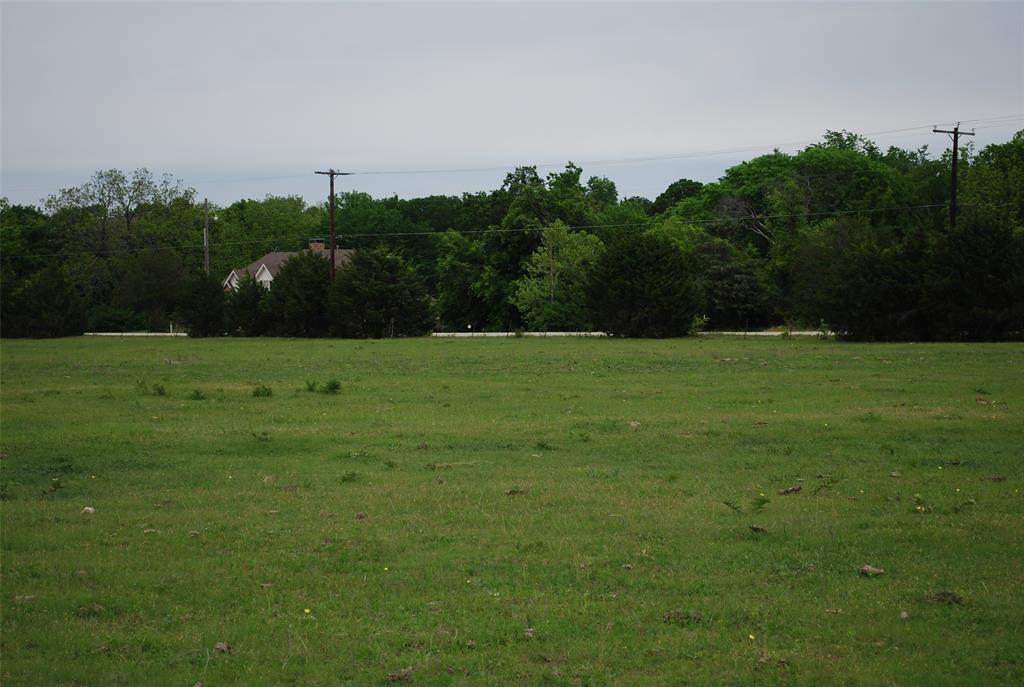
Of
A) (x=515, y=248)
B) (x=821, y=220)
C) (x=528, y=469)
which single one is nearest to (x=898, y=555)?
(x=528, y=469)

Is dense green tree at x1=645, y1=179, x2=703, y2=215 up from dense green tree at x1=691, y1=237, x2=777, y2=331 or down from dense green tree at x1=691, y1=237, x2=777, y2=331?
up

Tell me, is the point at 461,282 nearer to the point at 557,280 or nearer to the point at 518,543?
the point at 557,280

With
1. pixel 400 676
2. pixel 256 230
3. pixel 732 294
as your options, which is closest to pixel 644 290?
pixel 732 294

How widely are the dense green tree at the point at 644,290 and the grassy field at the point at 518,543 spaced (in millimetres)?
35588

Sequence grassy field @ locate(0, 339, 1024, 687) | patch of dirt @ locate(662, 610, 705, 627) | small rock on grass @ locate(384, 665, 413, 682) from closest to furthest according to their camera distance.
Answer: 1. small rock on grass @ locate(384, 665, 413, 682)
2. grassy field @ locate(0, 339, 1024, 687)
3. patch of dirt @ locate(662, 610, 705, 627)

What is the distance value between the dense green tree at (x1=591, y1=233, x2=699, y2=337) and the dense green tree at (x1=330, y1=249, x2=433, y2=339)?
1211cm

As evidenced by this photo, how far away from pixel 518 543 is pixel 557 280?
2484 inches

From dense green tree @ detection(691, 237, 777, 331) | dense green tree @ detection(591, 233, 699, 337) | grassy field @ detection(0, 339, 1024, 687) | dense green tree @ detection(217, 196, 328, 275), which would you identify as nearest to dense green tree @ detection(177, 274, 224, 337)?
dense green tree @ detection(591, 233, 699, 337)

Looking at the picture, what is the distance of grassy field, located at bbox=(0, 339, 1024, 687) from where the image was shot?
269 inches

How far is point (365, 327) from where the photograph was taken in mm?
63719

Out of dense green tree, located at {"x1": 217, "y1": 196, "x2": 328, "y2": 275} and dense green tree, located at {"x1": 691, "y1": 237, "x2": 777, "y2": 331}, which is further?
dense green tree, located at {"x1": 217, "y1": 196, "x2": 328, "y2": 275}

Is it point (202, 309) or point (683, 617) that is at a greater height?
point (202, 309)

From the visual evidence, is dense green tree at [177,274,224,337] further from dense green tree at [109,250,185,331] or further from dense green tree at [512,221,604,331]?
dense green tree at [512,221,604,331]

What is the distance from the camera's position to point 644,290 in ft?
187
